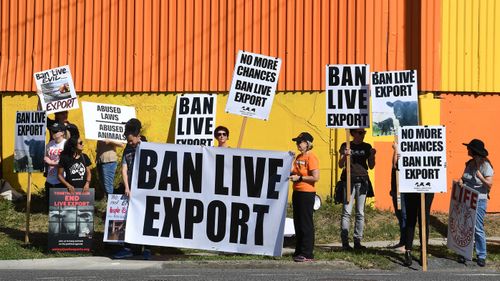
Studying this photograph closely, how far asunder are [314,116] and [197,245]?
239 inches

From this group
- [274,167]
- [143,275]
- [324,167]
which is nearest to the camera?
[143,275]

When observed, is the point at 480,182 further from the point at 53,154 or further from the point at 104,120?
the point at 53,154

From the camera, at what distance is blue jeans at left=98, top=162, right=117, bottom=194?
1681 centimetres

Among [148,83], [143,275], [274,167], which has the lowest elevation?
[143,275]

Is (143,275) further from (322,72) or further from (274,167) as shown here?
(322,72)

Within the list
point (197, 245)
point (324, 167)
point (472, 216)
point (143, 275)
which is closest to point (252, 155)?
point (197, 245)

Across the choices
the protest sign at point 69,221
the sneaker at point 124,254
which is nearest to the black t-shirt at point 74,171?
the protest sign at point 69,221

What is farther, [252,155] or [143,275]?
[252,155]

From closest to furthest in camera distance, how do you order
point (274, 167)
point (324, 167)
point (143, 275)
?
point (143, 275), point (274, 167), point (324, 167)

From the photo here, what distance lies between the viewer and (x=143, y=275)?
12.6m

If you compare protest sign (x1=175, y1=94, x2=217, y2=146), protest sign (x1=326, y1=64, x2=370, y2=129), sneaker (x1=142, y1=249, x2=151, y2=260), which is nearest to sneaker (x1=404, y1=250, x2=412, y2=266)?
protest sign (x1=326, y1=64, x2=370, y2=129)

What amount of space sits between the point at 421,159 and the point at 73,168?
507 centimetres

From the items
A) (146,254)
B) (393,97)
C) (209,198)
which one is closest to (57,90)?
(146,254)

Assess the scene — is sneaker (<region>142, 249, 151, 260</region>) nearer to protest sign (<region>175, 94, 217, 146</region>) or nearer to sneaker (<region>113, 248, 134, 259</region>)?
sneaker (<region>113, 248, 134, 259</region>)
